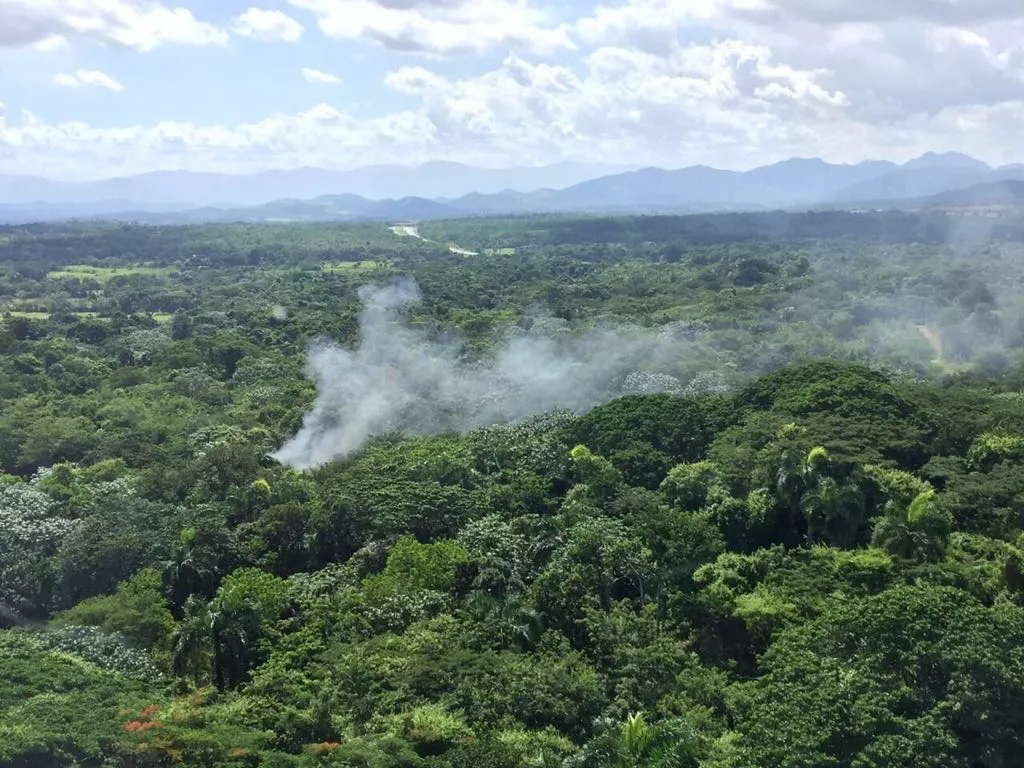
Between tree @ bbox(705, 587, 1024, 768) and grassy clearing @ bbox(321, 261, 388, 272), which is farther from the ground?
grassy clearing @ bbox(321, 261, 388, 272)

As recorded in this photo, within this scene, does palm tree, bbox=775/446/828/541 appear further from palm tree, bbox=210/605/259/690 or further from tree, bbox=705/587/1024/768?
palm tree, bbox=210/605/259/690

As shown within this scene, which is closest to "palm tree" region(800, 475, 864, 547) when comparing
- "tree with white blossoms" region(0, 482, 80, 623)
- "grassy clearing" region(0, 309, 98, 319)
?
"tree with white blossoms" region(0, 482, 80, 623)

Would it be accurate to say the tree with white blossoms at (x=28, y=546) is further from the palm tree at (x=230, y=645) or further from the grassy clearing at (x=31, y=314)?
the grassy clearing at (x=31, y=314)

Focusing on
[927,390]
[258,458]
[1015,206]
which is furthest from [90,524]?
[1015,206]

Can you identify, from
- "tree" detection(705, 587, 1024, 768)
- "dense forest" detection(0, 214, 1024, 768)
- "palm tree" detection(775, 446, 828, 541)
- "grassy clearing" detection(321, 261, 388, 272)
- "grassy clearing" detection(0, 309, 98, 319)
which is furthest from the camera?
"grassy clearing" detection(321, 261, 388, 272)

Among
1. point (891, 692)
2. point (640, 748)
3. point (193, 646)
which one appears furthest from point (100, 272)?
point (891, 692)

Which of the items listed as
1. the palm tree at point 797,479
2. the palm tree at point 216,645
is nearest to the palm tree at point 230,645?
A: the palm tree at point 216,645

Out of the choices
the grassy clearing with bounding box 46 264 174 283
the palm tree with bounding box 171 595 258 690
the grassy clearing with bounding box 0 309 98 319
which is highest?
the grassy clearing with bounding box 46 264 174 283
